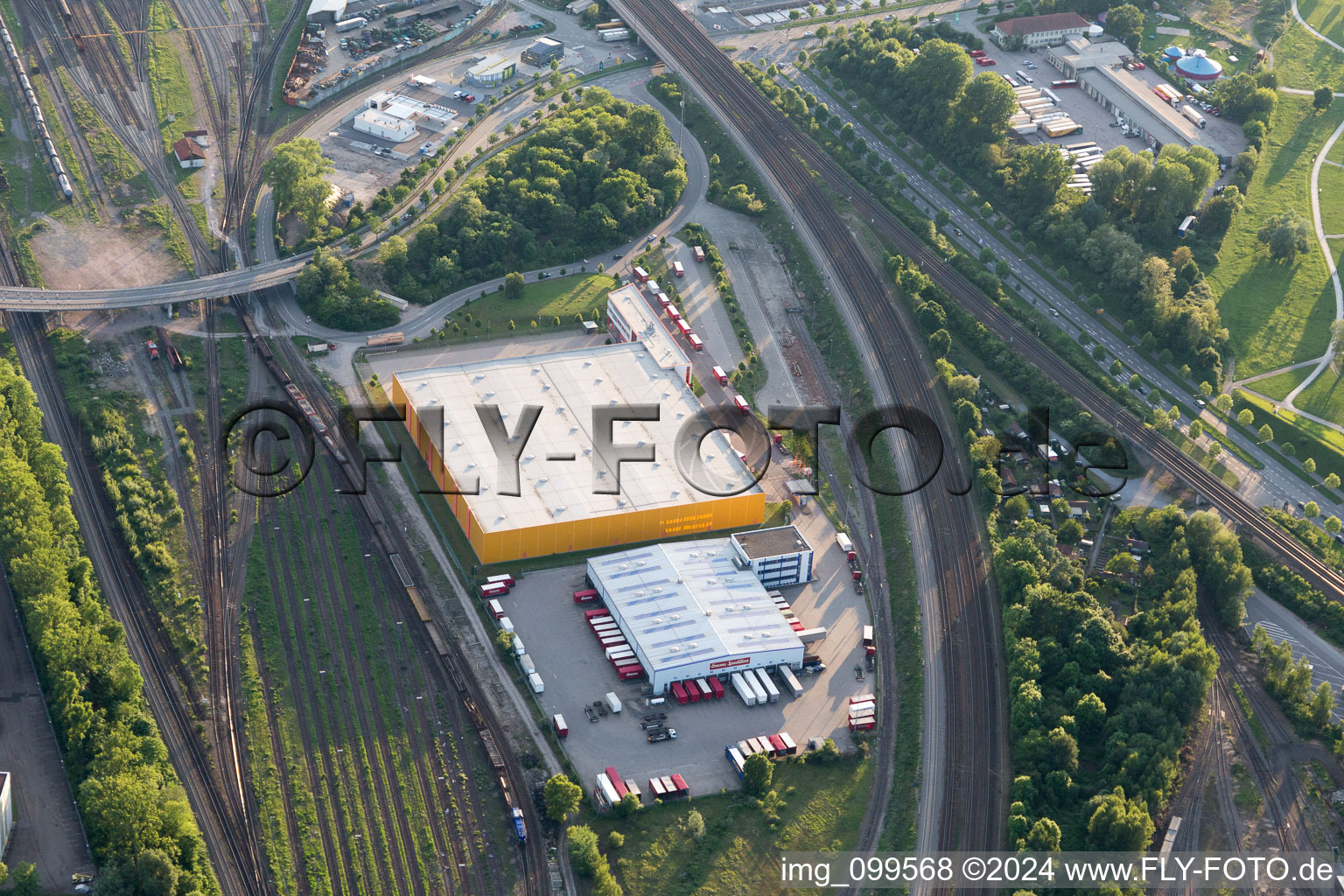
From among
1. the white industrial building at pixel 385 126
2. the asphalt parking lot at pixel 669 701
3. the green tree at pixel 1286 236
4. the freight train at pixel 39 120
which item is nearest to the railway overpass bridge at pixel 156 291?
the freight train at pixel 39 120

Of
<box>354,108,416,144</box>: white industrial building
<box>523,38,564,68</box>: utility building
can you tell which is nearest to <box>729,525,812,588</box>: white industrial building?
<box>354,108,416,144</box>: white industrial building

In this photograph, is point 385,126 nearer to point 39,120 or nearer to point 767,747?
point 39,120

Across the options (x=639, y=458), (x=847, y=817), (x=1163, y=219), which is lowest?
(x=847, y=817)

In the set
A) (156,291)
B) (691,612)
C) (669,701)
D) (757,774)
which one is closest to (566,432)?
(691,612)

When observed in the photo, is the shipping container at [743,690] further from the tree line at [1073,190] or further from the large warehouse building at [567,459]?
the tree line at [1073,190]

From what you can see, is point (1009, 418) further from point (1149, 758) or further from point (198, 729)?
point (198, 729)

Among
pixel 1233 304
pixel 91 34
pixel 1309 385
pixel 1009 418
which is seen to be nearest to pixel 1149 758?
pixel 1009 418

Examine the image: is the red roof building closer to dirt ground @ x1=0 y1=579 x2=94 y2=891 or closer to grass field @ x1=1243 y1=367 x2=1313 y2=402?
grass field @ x1=1243 y1=367 x2=1313 y2=402
